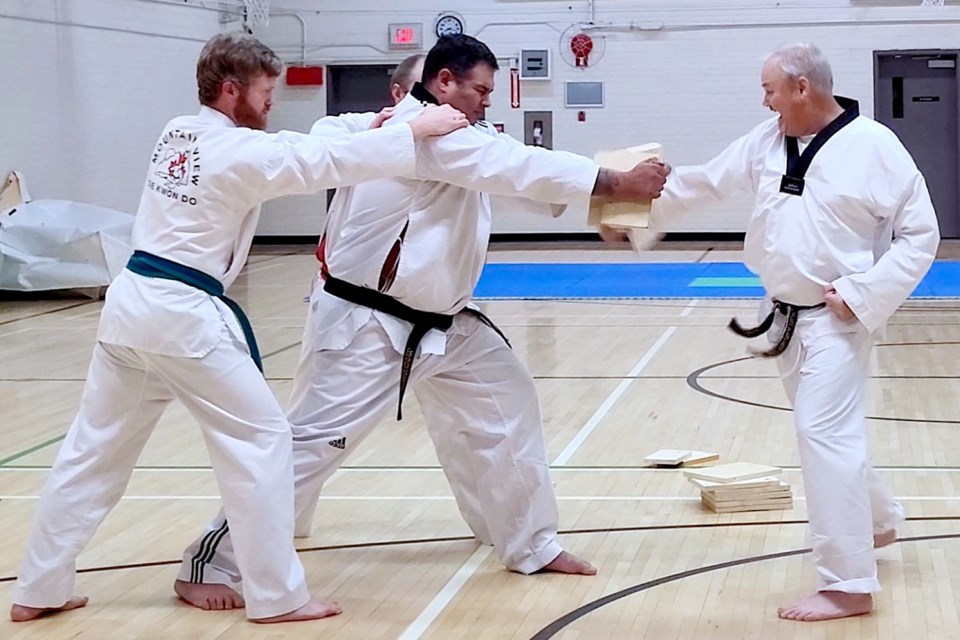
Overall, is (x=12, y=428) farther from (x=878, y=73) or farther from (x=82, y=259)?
(x=878, y=73)

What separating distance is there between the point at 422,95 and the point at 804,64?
1194mm

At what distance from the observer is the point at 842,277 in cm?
404

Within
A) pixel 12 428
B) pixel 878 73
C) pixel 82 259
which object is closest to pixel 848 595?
pixel 12 428

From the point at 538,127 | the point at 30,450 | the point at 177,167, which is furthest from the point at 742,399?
the point at 538,127

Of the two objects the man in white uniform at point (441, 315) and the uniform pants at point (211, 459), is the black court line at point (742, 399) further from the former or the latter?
the uniform pants at point (211, 459)

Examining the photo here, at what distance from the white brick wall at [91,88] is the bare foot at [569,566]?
11.2m

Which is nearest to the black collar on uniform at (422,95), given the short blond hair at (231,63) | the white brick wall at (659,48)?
the short blond hair at (231,63)

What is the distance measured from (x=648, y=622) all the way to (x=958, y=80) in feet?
51.4

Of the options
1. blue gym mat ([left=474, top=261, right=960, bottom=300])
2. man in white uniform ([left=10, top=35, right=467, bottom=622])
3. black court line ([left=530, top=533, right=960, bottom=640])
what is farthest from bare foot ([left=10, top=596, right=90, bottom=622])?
blue gym mat ([left=474, top=261, right=960, bottom=300])

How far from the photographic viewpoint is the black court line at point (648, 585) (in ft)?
12.9

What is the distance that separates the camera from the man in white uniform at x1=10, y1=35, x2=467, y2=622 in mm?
3846

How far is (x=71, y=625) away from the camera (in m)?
4.01

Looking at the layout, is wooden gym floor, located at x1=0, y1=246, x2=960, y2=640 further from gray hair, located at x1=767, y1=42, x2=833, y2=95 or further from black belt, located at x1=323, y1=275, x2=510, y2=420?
gray hair, located at x1=767, y1=42, x2=833, y2=95

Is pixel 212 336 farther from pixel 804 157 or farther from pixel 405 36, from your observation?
pixel 405 36
